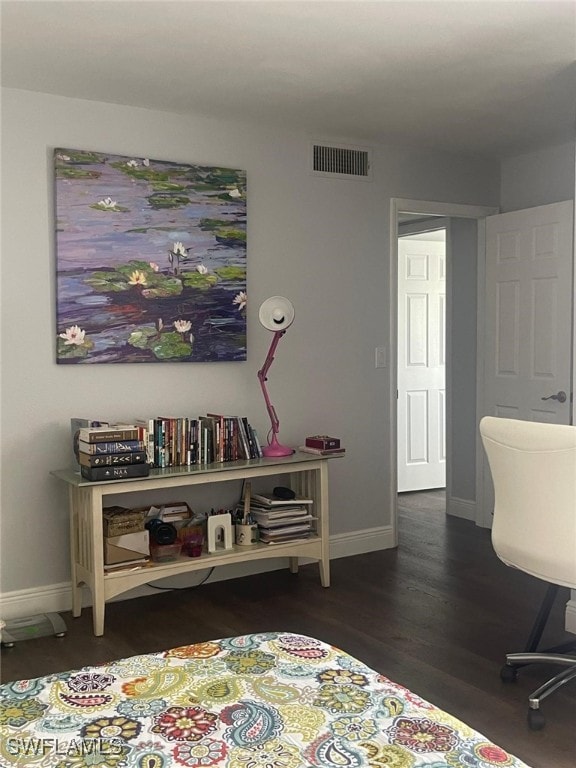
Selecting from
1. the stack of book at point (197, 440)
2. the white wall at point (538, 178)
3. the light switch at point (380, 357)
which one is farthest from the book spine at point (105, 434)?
the white wall at point (538, 178)

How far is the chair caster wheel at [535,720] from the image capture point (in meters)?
2.66

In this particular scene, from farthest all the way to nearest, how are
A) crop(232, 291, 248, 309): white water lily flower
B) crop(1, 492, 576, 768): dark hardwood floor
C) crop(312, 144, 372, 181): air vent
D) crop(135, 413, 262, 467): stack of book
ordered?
crop(312, 144, 372, 181): air vent → crop(232, 291, 248, 309): white water lily flower → crop(135, 413, 262, 467): stack of book → crop(1, 492, 576, 768): dark hardwood floor

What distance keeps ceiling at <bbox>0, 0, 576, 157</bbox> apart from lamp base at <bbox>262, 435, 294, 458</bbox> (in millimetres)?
1712

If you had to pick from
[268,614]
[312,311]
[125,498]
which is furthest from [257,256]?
[268,614]

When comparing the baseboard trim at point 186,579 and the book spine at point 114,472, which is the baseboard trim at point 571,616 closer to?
the baseboard trim at point 186,579

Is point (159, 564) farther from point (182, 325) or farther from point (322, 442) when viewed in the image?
point (182, 325)

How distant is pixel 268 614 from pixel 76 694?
2297mm

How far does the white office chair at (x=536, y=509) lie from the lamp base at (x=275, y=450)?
1423mm

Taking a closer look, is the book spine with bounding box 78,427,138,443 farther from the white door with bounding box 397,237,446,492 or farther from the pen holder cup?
the white door with bounding box 397,237,446,492

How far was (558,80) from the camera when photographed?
12.2ft

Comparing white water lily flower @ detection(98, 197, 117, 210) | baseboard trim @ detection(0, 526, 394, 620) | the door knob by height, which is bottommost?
baseboard trim @ detection(0, 526, 394, 620)

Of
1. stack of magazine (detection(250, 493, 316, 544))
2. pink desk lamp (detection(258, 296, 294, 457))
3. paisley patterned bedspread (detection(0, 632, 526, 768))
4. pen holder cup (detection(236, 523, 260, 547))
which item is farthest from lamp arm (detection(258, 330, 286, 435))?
paisley patterned bedspread (detection(0, 632, 526, 768))

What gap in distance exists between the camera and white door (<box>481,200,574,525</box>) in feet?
15.9

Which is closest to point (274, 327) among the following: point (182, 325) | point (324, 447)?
point (182, 325)
